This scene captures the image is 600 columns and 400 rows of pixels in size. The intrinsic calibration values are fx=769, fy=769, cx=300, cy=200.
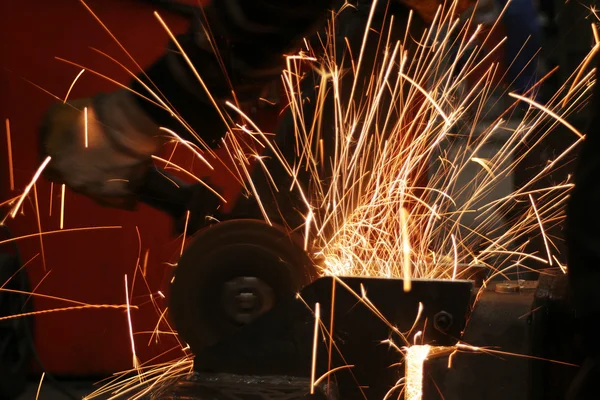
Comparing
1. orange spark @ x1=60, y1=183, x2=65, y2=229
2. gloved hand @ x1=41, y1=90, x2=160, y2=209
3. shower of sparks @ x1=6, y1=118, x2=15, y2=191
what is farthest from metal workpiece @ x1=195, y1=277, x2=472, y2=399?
shower of sparks @ x1=6, y1=118, x2=15, y2=191

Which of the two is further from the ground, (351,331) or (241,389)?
(351,331)

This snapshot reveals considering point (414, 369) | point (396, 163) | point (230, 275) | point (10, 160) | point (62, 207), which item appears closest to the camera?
point (414, 369)

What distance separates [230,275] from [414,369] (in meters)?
0.45

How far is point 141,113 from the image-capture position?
1814 mm

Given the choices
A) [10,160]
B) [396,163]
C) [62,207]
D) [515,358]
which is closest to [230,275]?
[515,358]

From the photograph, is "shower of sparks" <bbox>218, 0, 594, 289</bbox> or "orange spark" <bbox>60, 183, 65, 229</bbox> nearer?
"shower of sparks" <bbox>218, 0, 594, 289</bbox>

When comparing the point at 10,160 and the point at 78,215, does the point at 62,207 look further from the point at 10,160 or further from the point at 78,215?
the point at 10,160

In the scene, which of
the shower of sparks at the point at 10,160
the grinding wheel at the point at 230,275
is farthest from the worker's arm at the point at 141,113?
the shower of sparks at the point at 10,160

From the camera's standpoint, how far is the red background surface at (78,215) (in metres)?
3.18

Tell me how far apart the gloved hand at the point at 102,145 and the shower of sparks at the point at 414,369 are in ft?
2.53

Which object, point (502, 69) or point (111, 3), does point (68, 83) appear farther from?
point (502, 69)

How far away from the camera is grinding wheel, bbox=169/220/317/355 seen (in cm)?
169

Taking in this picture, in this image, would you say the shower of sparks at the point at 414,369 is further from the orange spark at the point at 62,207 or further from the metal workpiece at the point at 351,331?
the orange spark at the point at 62,207

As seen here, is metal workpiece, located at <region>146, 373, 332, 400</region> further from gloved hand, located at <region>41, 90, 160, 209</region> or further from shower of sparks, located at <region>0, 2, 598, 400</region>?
gloved hand, located at <region>41, 90, 160, 209</region>
